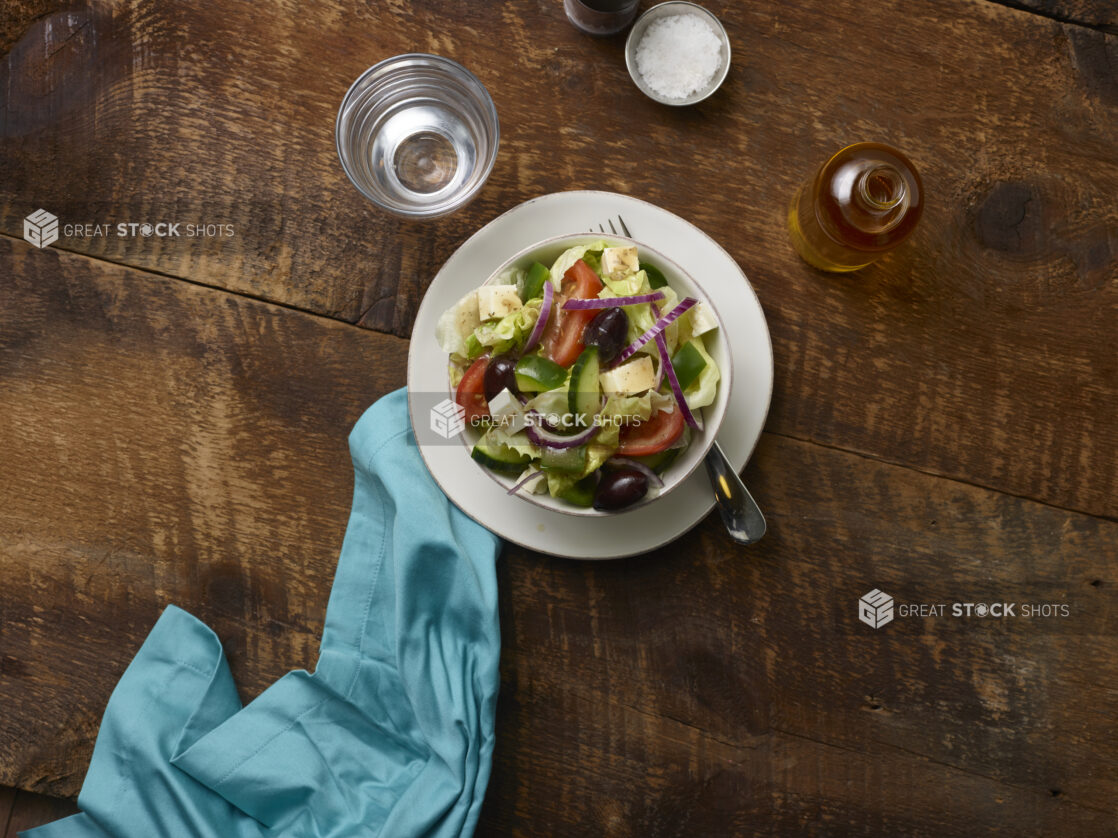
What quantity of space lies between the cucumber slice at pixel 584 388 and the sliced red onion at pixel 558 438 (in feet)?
0.05

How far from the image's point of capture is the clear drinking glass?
1648mm

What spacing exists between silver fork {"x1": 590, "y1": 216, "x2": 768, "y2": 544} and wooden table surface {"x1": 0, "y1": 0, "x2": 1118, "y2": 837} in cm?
12

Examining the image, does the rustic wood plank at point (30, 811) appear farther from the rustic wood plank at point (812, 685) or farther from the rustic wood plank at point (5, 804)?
the rustic wood plank at point (812, 685)

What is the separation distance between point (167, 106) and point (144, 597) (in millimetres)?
1131

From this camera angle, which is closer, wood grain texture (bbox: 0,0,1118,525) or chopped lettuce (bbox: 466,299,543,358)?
chopped lettuce (bbox: 466,299,543,358)

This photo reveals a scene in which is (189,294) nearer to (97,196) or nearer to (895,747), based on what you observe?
(97,196)

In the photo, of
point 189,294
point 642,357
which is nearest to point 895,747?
point 642,357

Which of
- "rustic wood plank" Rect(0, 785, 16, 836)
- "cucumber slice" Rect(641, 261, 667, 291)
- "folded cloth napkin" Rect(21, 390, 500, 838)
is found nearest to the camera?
A: "cucumber slice" Rect(641, 261, 667, 291)

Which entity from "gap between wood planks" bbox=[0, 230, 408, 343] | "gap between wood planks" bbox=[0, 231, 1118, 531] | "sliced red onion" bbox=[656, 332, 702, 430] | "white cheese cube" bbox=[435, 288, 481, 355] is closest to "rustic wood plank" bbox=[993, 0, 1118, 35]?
"gap between wood planks" bbox=[0, 231, 1118, 531]

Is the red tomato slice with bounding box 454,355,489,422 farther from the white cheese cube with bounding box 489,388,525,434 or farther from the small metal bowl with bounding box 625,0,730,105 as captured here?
the small metal bowl with bounding box 625,0,730,105

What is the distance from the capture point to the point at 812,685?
1738 mm

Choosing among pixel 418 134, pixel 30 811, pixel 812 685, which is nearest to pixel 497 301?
pixel 418 134

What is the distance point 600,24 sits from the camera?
167cm

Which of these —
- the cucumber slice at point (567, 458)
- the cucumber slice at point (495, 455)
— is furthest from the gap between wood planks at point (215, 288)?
the cucumber slice at point (567, 458)
